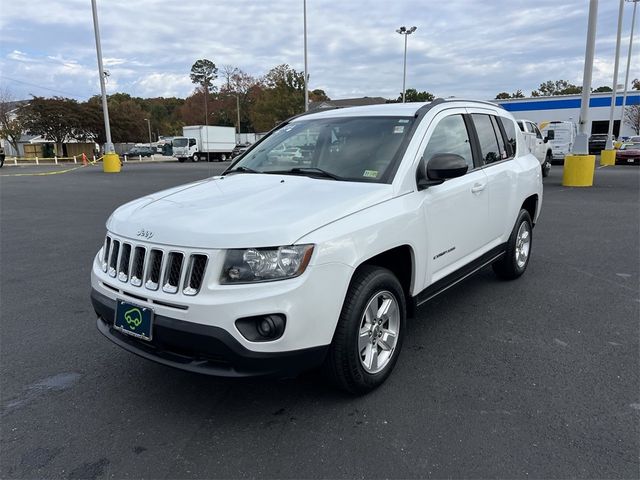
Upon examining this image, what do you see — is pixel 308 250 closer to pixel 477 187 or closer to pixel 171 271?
Answer: pixel 171 271

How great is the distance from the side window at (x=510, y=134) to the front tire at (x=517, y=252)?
0.67m

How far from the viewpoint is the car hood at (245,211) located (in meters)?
2.57

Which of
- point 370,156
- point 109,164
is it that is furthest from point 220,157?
point 370,156

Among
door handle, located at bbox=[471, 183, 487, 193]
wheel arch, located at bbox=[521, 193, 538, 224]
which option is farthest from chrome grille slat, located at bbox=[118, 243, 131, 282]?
wheel arch, located at bbox=[521, 193, 538, 224]

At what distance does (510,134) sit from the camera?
5371mm

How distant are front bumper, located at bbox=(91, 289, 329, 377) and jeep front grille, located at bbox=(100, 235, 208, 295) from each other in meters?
0.19

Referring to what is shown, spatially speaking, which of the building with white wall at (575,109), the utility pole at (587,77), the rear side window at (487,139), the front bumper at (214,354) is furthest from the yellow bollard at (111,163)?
the building with white wall at (575,109)

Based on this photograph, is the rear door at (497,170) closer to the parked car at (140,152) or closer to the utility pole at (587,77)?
the utility pole at (587,77)

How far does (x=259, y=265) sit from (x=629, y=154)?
89.3ft

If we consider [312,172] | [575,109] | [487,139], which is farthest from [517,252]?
[575,109]

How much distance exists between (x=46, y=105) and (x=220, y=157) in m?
22.8

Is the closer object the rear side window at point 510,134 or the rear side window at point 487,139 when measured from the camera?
the rear side window at point 487,139

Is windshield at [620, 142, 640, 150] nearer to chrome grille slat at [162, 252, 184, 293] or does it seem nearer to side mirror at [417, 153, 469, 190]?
side mirror at [417, 153, 469, 190]

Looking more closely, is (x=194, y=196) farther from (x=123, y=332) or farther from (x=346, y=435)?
(x=346, y=435)
